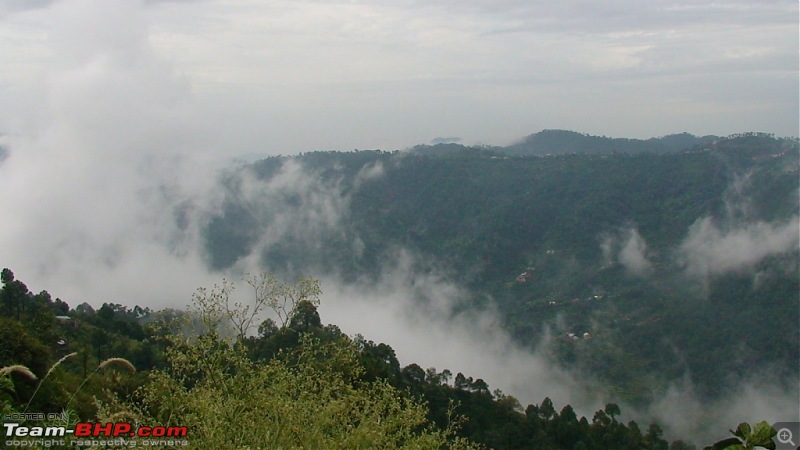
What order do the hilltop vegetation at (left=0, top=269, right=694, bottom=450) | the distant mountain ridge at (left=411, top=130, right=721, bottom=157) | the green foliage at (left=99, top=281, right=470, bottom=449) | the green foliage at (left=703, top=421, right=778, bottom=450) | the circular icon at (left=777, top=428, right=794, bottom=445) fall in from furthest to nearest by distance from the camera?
the distant mountain ridge at (left=411, top=130, right=721, bottom=157) → the hilltop vegetation at (left=0, top=269, right=694, bottom=450) → the green foliage at (left=99, top=281, right=470, bottom=449) → the circular icon at (left=777, top=428, right=794, bottom=445) → the green foliage at (left=703, top=421, right=778, bottom=450)

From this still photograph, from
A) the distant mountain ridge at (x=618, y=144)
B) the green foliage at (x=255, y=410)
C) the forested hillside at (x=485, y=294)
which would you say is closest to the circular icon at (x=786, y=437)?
the forested hillside at (x=485, y=294)

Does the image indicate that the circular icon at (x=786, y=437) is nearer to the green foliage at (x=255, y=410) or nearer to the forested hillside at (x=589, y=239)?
the green foliage at (x=255, y=410)

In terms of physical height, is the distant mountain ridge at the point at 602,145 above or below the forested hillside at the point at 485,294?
above

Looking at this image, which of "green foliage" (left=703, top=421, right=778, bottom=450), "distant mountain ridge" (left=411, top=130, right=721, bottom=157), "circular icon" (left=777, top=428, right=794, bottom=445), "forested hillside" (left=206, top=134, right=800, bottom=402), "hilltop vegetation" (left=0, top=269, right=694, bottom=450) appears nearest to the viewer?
"green foliage" (left=703, top=421, right=778, bottom=450)

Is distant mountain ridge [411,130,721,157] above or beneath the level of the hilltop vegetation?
above

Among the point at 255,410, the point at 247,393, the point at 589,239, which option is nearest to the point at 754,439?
the point at 255,410

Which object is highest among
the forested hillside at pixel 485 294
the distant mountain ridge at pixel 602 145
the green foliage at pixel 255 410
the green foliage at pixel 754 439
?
the distant mountain ridge at pixel 602 145

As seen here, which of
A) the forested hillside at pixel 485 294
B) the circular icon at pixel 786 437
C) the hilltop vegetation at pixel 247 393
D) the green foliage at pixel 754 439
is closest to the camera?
the green foliage at pixel 754 439

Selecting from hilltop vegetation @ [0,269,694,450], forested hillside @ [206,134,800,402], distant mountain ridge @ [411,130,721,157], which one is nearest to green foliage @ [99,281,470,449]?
hilltop vegetation @ [0,269,694,450]

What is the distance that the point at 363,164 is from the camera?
14825 centimetres

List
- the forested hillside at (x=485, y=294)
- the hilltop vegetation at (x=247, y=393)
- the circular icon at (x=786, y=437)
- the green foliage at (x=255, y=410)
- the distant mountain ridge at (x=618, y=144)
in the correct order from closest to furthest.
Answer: the circular icon at (x=786, y=437) < the green foliage at (x=255, y=410) < the hilltop vegetation at (x=247, y=393) < the forested hillside at (x=485, y=294) < the distant mountain ridge at (x=618, y=144)

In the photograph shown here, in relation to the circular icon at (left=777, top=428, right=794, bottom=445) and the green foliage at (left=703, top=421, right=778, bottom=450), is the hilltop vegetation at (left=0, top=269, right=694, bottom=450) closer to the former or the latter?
the circular icon at (left=777, top=428, right=794, bottom=445)

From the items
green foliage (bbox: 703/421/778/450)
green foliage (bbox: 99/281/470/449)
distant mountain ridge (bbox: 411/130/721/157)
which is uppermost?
distant mountain ridge (bbox: 411/130/721/157)

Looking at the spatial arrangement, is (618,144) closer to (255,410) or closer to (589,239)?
(589,239)
